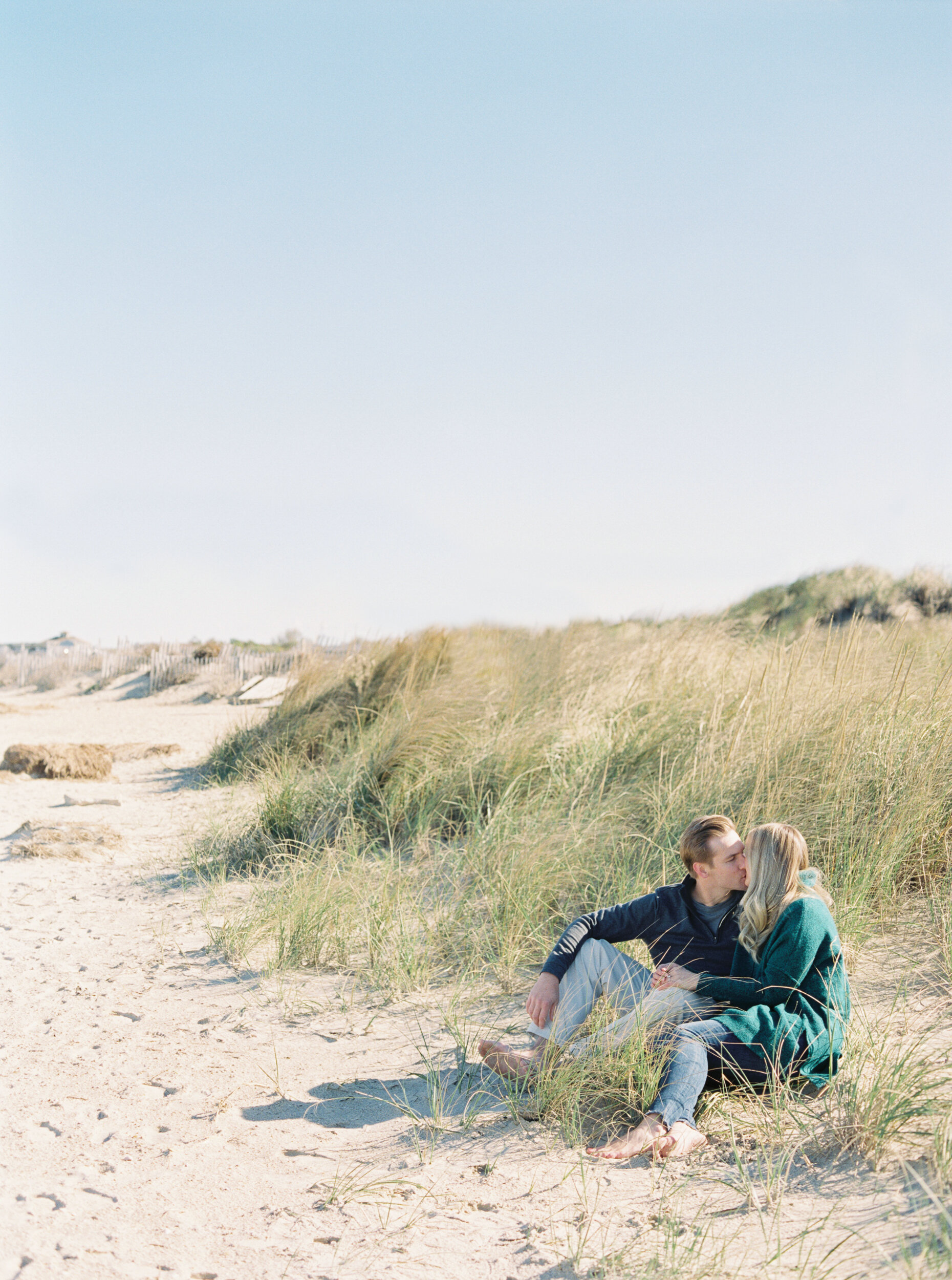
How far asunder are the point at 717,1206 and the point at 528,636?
762cm

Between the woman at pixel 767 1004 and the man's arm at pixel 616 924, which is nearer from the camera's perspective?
the woman at pixel 767 1004

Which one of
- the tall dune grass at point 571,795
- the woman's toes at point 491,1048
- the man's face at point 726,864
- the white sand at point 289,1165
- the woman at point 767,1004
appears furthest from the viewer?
the tall dune grass at point 571,795

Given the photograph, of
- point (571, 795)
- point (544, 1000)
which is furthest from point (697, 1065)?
point (571, 795)

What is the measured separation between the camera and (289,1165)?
99.2 inches

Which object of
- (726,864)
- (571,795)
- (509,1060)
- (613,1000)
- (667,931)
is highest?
(726,864)

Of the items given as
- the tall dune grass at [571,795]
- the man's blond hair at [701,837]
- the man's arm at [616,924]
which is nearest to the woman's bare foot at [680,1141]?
the man's arm at [616,924]

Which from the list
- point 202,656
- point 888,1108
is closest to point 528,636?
point 888,1108

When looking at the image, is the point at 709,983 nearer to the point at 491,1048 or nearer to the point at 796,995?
the point at 796,995

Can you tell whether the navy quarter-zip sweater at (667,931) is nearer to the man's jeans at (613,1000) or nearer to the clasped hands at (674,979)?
the man's jeans at (613,1000)

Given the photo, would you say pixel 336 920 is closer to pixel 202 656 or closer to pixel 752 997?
pixel 752 997

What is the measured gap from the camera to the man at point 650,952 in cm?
280

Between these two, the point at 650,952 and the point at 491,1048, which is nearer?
the point at 491,1048

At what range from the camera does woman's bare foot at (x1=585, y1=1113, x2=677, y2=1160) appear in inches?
94.1

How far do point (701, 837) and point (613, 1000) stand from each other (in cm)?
58
